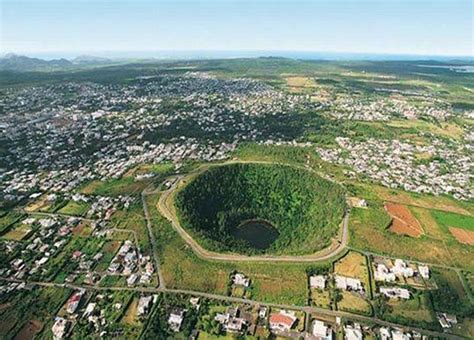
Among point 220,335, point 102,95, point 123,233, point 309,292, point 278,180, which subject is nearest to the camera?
point 220,335

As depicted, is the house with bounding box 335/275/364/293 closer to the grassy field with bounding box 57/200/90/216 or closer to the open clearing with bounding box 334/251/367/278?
the open clearing with bounding box 334/251/367/278

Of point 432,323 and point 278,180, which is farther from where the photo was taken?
point 278,180

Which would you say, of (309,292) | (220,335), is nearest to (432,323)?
(309,292)

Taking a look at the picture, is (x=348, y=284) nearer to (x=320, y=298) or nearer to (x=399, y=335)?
(x=320, y=298)

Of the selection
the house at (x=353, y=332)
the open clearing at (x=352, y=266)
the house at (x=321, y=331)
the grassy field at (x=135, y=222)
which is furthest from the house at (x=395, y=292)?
the grassy field at (x=135, y=222)

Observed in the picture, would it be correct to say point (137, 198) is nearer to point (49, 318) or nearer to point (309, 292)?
point (49, 318)

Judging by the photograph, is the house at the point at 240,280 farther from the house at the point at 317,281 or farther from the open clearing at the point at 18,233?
the open clearing at the point at 18,233
